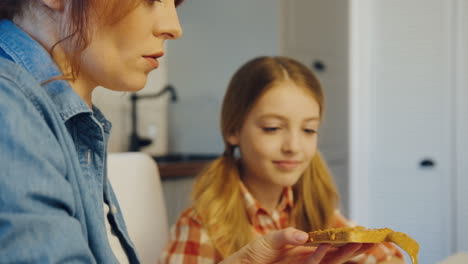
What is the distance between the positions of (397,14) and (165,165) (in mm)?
2118

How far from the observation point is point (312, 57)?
314cm

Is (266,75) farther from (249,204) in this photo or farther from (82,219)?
(82,219)

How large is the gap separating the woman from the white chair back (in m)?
0.43

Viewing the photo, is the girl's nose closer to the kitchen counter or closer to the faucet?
the kitchen counter

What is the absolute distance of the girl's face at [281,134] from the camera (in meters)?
1.19

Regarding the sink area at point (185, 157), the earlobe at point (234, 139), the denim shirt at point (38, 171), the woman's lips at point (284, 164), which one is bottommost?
the sink area at point (185, 157)

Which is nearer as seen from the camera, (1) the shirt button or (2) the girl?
(1) the shirt button

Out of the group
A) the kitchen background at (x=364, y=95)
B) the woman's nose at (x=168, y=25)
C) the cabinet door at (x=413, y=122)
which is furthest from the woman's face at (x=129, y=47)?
the cabinet door at (x=413, y=122)

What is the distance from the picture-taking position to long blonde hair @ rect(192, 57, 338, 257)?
1.20 m

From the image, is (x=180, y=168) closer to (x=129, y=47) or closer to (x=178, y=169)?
(x=178, y=169)

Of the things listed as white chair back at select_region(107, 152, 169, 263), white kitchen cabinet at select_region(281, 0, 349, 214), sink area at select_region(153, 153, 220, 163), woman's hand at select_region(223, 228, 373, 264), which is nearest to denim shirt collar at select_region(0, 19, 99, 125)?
woman's hand at select_region(223, 228, 373, 264)

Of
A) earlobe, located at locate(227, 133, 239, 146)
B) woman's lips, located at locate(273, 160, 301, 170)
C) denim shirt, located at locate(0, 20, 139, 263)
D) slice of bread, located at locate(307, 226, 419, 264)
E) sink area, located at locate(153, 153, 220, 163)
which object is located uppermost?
denim shirt, located at locate(0, 20, 139, 263)

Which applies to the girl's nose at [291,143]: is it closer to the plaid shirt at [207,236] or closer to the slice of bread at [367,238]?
the plaid shirt at [207,236]

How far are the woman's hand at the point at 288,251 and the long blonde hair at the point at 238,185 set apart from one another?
11.3 inches
